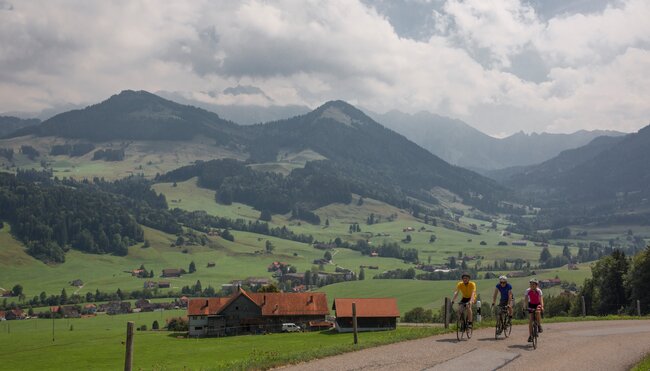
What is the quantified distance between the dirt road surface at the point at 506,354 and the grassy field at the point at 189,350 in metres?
1.55

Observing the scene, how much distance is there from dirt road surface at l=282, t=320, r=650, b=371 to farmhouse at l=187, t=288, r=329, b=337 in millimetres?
70977

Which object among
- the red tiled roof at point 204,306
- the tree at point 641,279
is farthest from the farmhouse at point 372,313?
the red tiled roof at point 204,306

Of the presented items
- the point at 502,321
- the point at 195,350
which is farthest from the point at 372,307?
the point at 502,321

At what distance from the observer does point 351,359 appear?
2353 cm

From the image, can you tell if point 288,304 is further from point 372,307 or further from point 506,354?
point 506,354

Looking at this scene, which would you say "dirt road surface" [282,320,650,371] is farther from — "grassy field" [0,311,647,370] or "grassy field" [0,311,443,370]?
"grassy field" [0,311,443,370]

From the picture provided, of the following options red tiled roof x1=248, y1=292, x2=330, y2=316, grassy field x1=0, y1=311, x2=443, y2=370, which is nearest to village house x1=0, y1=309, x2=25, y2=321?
grassy field x1=0, y1=311, x2=443, y2=370

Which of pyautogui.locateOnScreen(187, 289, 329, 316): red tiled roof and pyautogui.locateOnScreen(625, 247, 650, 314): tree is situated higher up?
pyautogui.locateOnScreen(625, 247, 650, 314): tree

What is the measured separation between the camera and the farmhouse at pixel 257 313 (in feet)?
325

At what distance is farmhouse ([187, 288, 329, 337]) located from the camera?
3895 inches

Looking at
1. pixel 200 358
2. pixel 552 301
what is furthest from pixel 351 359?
pixel 552 301

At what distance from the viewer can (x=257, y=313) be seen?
102 m

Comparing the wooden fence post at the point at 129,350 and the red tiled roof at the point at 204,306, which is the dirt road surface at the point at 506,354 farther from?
the red tiled roof at the point at 204,306

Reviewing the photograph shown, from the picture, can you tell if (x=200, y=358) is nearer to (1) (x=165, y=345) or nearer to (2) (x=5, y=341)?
(1) (x=165, y=345)
